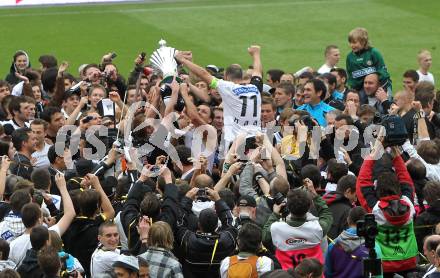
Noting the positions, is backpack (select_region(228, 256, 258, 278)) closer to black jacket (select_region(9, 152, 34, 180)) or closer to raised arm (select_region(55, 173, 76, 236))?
raised arm (select_region(55, 173, 76, 236))

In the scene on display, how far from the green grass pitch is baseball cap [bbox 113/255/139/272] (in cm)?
1200

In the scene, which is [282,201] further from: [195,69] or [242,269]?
[195,69]

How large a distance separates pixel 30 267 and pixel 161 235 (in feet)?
3.54

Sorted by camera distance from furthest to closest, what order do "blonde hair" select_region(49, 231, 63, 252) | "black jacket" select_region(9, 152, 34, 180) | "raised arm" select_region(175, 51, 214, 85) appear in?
"raised arm" select_region(175, 51, 214, 85)
"black jacket" select_region(9, 152, 34, 180)
"blonde hair" select_region(49, 231, 63, 252)

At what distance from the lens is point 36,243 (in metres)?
8.69

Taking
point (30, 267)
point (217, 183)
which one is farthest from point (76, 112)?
point (30, 267)

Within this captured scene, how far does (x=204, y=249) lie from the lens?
9141 millimetres

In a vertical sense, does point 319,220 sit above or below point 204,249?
above

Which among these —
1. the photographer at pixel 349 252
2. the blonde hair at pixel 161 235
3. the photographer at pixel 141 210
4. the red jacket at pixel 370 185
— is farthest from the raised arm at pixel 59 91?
the photographer at pixel 349 252

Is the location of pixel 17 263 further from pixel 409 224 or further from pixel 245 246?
pixel 409 224

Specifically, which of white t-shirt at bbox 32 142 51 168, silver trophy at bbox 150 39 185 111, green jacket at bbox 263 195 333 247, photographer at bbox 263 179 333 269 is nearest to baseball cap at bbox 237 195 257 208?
green jacket at bbox 263 195 333 247

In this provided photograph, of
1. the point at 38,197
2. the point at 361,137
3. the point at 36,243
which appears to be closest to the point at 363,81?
the point at 361,137

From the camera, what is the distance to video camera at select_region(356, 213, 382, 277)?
8164mm

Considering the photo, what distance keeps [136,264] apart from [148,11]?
16882 mm
